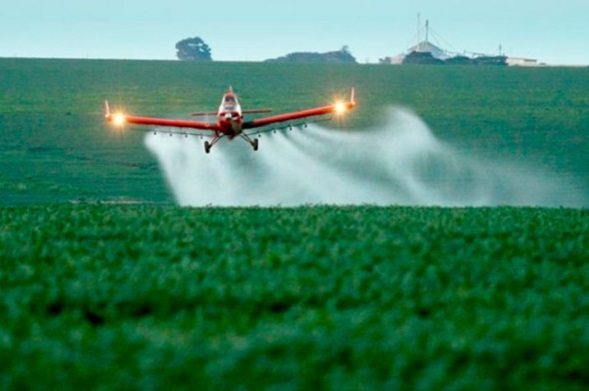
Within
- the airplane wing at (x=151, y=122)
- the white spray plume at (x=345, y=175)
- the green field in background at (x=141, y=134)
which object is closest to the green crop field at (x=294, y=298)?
the airplane wing at (x=151, y=122)

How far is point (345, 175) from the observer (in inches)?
4117

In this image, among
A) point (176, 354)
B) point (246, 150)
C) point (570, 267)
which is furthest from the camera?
point (246, 150)

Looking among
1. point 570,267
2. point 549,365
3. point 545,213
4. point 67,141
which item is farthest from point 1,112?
point 549,365

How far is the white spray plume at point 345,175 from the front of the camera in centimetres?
8981

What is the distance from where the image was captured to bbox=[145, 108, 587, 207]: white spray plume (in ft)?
295

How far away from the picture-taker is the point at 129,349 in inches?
778

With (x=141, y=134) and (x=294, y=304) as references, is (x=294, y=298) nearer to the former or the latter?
(x=294, y=304)

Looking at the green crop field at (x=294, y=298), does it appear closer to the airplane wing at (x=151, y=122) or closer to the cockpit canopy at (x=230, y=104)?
the cockpit canopy at (x=230, y=104)

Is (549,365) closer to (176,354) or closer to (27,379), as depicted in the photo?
(176,354)

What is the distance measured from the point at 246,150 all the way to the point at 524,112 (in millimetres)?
60573

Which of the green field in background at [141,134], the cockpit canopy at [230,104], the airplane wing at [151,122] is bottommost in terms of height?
the green field in background at [141,134]

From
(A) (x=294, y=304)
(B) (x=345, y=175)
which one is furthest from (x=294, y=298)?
(B) (x=345, y=175)

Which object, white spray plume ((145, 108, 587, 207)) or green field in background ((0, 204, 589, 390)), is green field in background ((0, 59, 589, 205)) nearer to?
white spray plume ((145, 108, 587, 207))

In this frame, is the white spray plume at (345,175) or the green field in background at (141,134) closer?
the white spray plume at (345,175)
